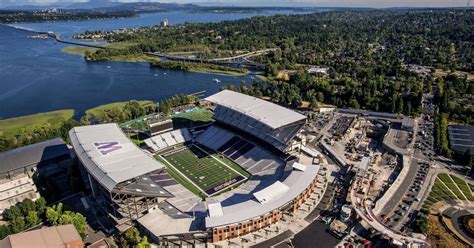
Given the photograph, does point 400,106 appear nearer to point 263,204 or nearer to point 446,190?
point 446,190

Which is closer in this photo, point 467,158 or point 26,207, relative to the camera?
point 26,207

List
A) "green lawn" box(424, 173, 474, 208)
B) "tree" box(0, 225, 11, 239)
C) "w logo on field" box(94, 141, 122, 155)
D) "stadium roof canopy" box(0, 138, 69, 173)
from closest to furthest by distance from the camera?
"tree" box(0, 225, 11, 239), "w logo on field" box(94, 141, 122, 155), "green lawn" box(424, 173, 474, 208), "stadium roof canopy" box(0, 138, 69, 173)

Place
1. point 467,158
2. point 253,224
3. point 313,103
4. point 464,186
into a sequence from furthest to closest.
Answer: point 313,103 → point 467,158 → point 464,186 → point 253,224

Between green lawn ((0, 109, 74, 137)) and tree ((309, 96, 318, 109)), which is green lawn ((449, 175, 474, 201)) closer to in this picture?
tree ((309, 96, 318, 109))

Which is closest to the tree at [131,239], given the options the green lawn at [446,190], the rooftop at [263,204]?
the rooftop at [263,204]

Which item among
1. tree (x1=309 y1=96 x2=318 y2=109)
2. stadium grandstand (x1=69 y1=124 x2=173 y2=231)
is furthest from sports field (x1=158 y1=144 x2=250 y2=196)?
tree (x1=309 y1=96 x2=318 y2=109)

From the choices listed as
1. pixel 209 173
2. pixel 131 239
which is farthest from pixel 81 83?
pixel 131 239

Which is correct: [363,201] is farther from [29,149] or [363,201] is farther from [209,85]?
[209,85]
